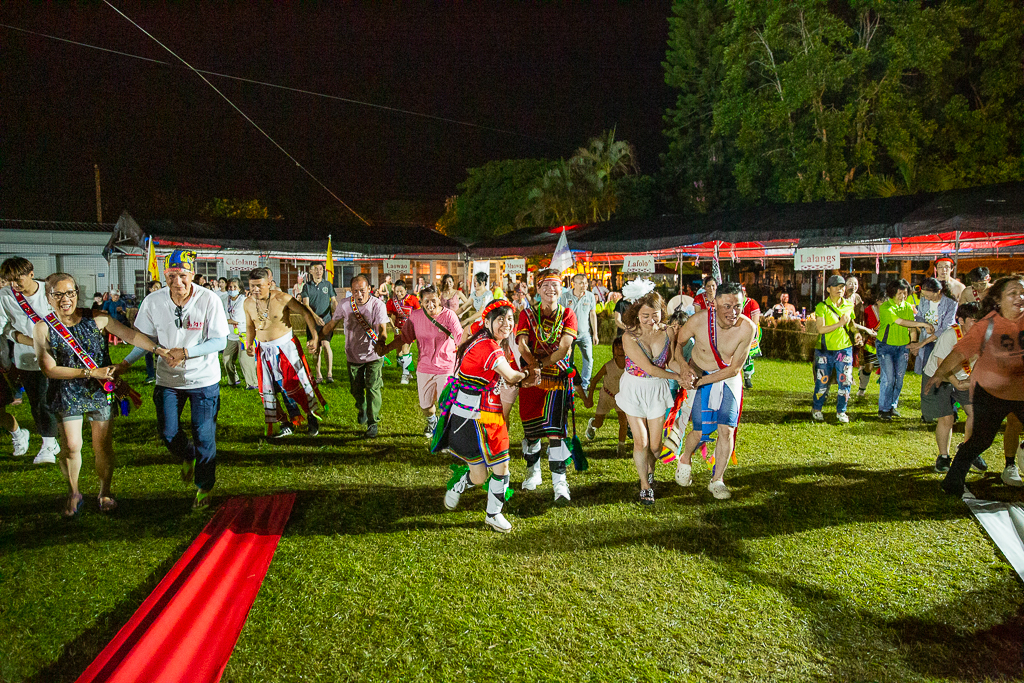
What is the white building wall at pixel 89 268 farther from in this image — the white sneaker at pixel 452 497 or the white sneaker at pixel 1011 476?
the white sneaker at pixel 1011 476

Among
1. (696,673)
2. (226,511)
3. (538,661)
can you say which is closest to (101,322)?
(226,511)

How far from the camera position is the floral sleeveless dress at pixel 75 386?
4.71m

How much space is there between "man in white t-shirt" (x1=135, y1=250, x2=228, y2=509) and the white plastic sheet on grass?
5777 millimetres

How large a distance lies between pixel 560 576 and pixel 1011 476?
180 inches

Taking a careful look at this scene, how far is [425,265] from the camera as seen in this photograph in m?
39.0

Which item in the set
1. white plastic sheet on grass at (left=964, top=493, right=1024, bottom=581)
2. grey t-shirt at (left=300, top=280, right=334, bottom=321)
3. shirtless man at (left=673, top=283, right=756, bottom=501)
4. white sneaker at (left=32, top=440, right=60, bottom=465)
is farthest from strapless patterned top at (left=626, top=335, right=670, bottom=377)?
grey t-shirt at (left=300, top=280, right=334, bottom=321)

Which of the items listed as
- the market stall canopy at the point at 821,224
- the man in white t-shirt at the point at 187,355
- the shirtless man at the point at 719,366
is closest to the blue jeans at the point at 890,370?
the market stall canopy at the point at 821,224

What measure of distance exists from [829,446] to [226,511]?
243 inches

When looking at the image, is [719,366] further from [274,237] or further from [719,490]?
[274,237]

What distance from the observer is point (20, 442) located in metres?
6.68

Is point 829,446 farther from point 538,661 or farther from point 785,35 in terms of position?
point 785,35

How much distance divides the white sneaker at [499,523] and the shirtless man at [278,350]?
3.00 m

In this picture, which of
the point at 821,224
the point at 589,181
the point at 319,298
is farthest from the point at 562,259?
the point at 589,181

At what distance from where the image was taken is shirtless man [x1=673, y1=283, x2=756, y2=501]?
16.4ft
